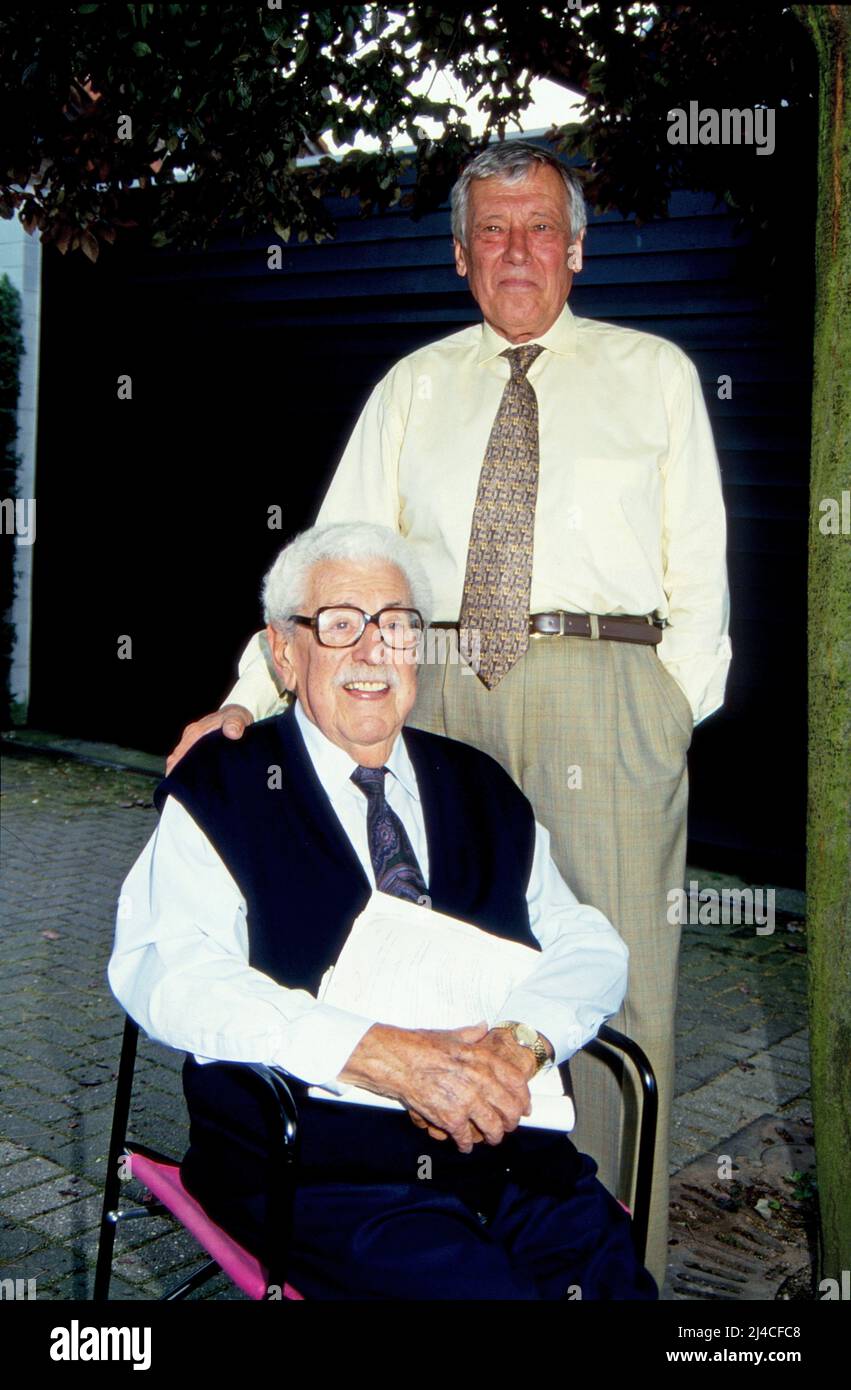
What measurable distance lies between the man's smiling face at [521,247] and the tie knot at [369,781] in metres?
1.01

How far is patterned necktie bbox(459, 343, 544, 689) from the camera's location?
2.69 m

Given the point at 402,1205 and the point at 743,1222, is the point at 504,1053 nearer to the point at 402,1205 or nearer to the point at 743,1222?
the point at 402,1205

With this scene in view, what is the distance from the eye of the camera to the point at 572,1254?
2.16 m

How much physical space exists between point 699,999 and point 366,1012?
3122 mm

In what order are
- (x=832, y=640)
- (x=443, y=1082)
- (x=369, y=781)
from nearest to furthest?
(x=443, y=1082) → (x=832, y=640) → (x=369, y=781)

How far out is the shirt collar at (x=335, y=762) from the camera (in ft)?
7.99

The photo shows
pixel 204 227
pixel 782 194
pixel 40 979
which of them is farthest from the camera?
pixel 40 979

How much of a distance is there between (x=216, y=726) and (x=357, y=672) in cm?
28

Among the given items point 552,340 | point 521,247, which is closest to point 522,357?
point 552,340

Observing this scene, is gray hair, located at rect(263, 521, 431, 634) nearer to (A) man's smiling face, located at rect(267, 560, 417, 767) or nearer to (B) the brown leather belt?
(A) man's smiling face, located at rect(267, 560, 417, 767)

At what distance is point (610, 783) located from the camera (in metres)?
2.72

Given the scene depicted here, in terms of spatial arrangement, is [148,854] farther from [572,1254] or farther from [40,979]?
[40,979]

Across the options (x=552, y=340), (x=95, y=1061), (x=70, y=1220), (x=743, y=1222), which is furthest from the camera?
(x=95, y=1061)
